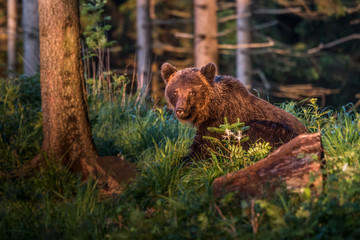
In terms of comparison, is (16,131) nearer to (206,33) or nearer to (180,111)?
(180,111)

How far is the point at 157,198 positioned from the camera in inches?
198

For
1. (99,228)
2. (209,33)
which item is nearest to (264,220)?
(99,228)

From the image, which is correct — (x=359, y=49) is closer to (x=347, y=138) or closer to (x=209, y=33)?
(x=209, y=33)

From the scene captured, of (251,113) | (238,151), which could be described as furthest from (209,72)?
(238,151)

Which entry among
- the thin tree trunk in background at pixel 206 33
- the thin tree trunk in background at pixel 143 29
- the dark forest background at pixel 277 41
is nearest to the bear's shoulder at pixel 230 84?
the thin tree trunk in background at pixel 206 33

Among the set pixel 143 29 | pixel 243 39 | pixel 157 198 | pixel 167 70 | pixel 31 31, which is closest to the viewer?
pixel 157 198

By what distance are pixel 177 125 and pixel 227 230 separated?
122 inches

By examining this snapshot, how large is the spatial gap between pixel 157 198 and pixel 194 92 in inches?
63.7

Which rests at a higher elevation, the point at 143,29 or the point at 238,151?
the point at 143,29

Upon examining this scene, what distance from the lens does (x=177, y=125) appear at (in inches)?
275

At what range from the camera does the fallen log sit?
14.5 ft

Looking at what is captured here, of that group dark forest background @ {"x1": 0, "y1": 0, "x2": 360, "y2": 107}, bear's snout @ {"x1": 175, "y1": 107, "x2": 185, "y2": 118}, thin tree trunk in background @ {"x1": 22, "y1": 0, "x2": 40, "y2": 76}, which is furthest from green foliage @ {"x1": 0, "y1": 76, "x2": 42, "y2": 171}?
dark forest background @ {"x1": 0, "y1": 0, "x2": 360, "y2": 107}

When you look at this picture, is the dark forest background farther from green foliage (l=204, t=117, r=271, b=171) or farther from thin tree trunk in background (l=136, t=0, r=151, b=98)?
green foliage (l=204, t=117, r=271, b=171)

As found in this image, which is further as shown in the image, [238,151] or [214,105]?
[214,105]
